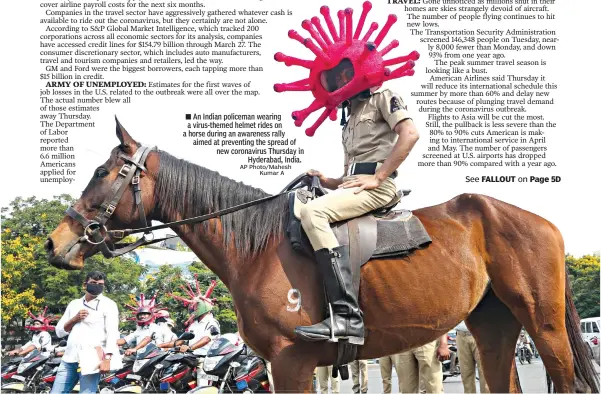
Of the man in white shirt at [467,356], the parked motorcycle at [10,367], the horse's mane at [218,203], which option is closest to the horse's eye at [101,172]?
the horse's mane at [218,203]

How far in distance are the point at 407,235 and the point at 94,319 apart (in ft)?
18.0

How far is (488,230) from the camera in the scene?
17.6ft

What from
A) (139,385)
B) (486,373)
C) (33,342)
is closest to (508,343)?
(486,373)

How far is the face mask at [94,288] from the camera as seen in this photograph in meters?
8.83

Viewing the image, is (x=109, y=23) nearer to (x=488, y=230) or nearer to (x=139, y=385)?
(x=488, y=230)

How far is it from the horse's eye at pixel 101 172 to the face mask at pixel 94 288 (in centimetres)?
428

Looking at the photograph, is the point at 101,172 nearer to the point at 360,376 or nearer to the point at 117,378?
the point at 360,376

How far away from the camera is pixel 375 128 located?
5180mm

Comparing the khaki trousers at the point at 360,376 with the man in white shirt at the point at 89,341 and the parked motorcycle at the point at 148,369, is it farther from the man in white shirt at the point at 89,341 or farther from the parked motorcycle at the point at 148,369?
the man in white shirt at the point at 89,341

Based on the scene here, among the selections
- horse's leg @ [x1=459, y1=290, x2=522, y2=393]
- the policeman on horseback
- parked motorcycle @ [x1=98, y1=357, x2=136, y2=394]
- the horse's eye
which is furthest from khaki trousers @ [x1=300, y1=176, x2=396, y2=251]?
parked motorcycle @ [x1=98, y1=357, x2=136, y2=394]

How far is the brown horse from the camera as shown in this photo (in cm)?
467

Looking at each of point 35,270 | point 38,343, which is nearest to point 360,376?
point 38,343

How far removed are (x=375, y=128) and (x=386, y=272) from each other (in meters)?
1.19

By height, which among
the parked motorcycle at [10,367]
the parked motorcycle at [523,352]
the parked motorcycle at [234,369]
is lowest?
the parked motorcycle at [523,352]
